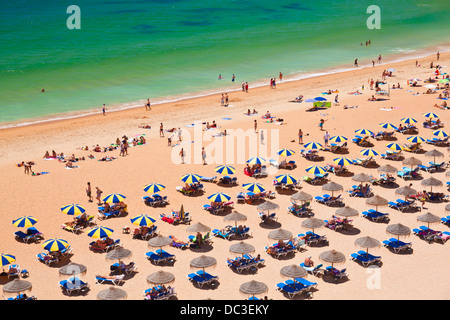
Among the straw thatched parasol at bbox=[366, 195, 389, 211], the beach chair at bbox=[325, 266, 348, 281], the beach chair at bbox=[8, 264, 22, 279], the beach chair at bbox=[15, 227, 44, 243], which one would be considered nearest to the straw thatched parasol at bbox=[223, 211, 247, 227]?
the beach chair at bbox=[325, 266, 348, 281]

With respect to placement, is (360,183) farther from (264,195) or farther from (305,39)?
(305,39)

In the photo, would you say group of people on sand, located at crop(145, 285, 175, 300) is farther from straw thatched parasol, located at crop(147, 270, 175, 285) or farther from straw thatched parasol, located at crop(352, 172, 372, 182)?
straw thatched parasol, located at crop(352, 172, 372, 182)

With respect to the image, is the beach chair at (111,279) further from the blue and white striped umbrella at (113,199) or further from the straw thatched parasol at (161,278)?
the blue and white striped umbrella at (113,199)

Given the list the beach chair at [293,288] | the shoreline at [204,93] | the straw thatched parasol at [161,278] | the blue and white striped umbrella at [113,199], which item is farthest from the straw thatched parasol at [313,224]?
the shoreline at [204,93]

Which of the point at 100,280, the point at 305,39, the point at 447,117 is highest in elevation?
the point at 305,39

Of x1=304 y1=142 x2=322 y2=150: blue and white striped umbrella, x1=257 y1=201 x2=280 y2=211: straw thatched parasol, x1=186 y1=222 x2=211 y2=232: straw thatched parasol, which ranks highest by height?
x1=304 y1=142 x2=322 y2=150: blue and white striped umbrella

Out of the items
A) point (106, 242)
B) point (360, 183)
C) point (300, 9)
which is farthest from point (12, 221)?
point (300, 9)

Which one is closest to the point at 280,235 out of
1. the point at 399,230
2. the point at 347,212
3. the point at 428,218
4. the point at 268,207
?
the point at 268,207
